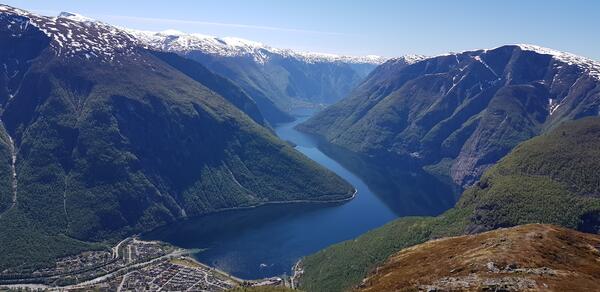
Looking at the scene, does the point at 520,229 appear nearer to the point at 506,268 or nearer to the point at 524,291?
the point at 506,268

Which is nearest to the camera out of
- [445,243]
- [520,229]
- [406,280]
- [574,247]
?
[406,280]

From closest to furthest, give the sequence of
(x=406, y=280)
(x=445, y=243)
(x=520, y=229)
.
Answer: (x=406, y=280)
(x=520, y=229)
(x=445, y=243)

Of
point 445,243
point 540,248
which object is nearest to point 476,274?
point 540,248

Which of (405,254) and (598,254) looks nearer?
(598,254)

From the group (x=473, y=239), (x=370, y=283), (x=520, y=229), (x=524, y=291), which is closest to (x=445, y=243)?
(x=473, y=239)

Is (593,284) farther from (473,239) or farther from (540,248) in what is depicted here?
(473,239)

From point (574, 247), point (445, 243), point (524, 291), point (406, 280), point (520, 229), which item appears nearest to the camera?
point (524, 291)
